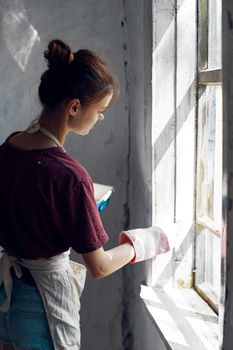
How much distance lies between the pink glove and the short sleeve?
0.20 meters

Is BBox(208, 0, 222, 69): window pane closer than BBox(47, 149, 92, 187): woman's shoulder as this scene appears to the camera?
No

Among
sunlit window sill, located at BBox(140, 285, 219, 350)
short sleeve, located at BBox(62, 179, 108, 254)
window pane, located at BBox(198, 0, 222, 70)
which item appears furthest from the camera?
window pane, located at BBox(198, 0, 222, 70)

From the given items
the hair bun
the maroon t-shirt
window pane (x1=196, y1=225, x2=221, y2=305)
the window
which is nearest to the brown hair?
the hair bun

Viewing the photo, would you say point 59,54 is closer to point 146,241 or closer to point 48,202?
point 48,202

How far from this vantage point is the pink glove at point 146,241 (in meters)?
1.31

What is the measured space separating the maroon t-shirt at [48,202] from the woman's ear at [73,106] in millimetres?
85

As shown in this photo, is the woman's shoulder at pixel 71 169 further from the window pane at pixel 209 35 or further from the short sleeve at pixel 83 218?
the window pane at pixel 209 35

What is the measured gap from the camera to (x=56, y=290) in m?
1.20

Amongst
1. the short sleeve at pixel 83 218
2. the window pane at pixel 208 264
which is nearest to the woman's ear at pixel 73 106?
the short sleeve at pixel 83 218

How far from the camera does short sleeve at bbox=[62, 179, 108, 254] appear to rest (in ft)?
3.59

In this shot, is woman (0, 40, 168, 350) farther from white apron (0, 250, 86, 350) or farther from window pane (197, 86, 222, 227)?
window pane (197, 86, 222, 227)

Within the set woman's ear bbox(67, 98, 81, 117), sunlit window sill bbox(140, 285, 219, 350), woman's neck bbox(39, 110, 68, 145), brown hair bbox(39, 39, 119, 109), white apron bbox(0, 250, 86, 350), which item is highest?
brown hair bbox(39, 39, 119, 109)

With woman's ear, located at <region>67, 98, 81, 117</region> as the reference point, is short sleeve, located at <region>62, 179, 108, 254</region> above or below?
below

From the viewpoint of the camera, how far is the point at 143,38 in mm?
1483
